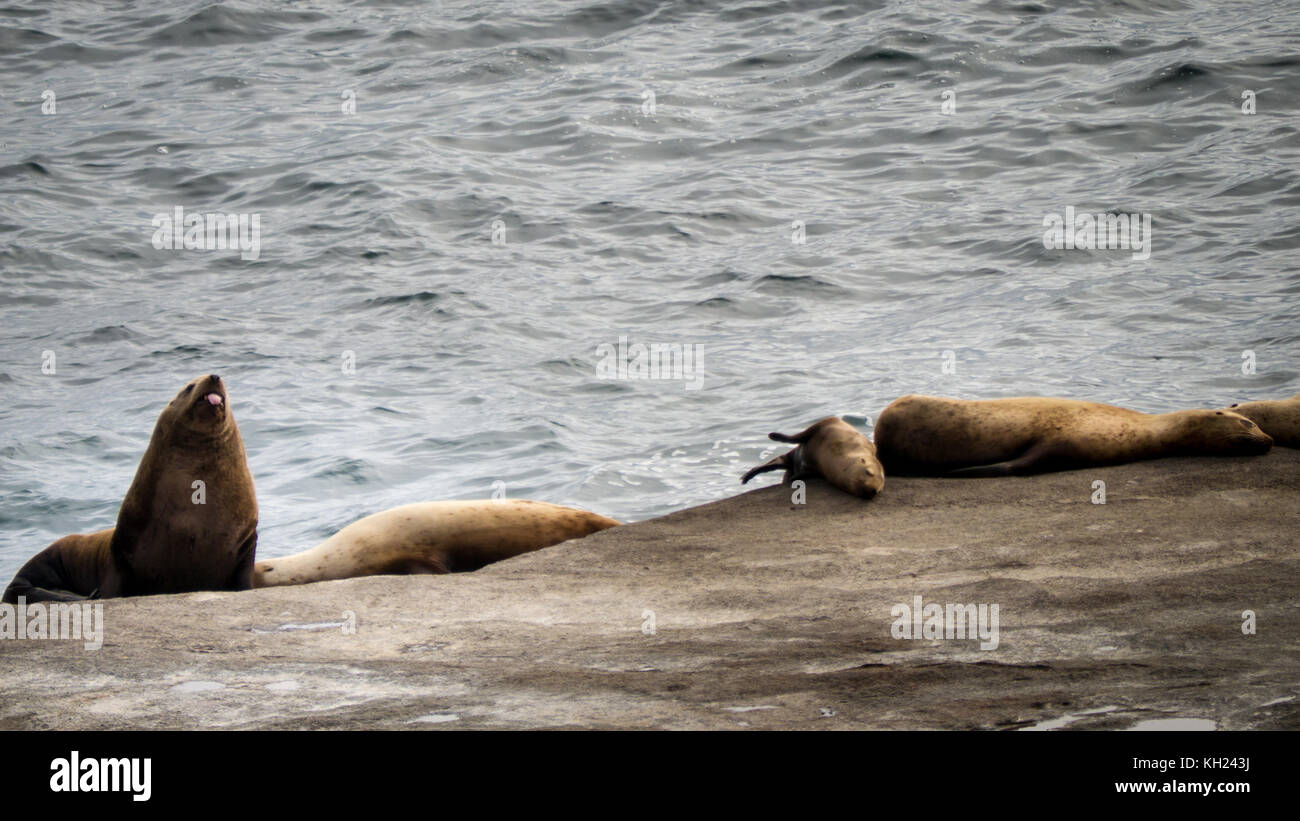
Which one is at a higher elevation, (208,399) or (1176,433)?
(208,399)

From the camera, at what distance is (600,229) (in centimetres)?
1480

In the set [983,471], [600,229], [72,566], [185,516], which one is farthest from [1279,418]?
[600,229]

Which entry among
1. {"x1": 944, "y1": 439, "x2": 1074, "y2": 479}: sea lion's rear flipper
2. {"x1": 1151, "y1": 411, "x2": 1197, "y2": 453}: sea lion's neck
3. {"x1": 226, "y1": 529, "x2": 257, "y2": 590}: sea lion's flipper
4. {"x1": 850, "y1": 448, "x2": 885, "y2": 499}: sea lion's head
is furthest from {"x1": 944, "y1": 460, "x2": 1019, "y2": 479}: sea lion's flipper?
{"x1": 226, "y1": 529, "x2": 257, "y2": 590}: sea lion's flipper

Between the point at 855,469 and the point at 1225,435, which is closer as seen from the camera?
the point at 855,469

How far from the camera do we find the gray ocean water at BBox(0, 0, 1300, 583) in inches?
410

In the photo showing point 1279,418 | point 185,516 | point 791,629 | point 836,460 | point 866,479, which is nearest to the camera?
point 791,629

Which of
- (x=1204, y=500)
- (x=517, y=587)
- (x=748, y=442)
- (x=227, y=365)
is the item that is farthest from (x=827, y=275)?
(x=517, y=587)

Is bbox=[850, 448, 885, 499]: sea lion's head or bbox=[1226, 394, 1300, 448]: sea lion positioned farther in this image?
bbox=[1226, 394, 1300, 448]: sea lion

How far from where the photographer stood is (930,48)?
19.0m

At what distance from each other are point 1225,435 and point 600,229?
28.8 feet

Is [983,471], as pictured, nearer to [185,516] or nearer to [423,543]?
[423,543]

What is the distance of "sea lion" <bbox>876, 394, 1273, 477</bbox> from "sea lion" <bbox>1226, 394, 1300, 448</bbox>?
0.23 m

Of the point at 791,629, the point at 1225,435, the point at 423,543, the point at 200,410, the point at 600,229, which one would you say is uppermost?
the point at 600,229

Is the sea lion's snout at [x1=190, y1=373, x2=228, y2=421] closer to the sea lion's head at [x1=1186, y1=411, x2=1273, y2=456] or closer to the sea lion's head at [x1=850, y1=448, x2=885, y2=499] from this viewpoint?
the sea lion's head at [x1=850, y1=448, x2=885, y2=499]
